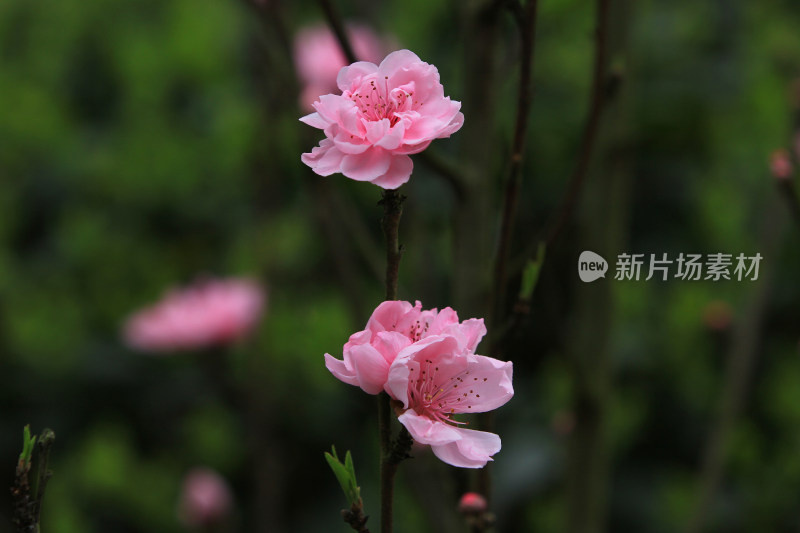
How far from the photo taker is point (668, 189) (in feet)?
5.41

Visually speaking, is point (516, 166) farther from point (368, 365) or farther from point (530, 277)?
point (368, 365)

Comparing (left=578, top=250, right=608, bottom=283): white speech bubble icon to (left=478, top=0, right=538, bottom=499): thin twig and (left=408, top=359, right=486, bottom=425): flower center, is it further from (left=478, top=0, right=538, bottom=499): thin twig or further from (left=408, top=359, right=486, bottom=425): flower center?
(left=408, top=359, right=486, bottom=425): flower center

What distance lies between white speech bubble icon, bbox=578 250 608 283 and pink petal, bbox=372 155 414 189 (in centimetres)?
37

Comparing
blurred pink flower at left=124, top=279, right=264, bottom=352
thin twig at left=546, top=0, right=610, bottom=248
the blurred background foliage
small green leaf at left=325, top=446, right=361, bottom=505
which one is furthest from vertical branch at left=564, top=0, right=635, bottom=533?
blurred pink flower at left=124, top=279, right=264, bottom=352

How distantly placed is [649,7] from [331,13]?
1447mm

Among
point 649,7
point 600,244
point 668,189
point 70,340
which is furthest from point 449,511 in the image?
point 649,7

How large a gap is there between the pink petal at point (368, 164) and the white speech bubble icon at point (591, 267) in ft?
1.24

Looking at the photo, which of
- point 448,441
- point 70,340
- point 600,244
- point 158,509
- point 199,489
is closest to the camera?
point 448,441

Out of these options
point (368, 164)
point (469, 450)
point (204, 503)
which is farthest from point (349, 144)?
point (204, 503)

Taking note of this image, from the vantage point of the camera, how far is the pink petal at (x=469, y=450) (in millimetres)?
299

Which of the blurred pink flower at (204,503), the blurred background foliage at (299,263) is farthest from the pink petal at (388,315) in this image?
the blurred pink flower at (204,503)

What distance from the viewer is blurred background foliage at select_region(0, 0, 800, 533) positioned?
49.4 inches

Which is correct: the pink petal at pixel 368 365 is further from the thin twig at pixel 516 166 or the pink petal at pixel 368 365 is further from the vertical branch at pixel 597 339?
the vertical branch at pixel 597 339

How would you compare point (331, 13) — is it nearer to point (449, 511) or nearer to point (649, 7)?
point (449, 511)
